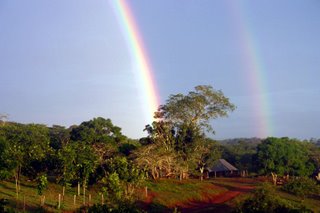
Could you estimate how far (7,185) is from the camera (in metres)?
34.2

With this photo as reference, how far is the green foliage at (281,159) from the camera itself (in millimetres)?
55812

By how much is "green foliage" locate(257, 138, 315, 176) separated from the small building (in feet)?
30.5

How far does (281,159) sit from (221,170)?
1229cm

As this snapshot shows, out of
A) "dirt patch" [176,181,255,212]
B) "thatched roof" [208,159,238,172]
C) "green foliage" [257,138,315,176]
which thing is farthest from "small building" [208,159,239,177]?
"dirt patch" [176,181,255,212]

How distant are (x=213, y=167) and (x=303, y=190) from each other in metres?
33.1

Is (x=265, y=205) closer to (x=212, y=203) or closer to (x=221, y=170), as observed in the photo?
(x=212, y=203)

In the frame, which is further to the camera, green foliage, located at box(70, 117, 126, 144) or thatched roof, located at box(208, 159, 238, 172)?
thatched roof, located at box(208, 159, 238, 172)

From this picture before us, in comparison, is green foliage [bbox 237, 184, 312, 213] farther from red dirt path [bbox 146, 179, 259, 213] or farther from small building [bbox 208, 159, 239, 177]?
small building [bbox 208, 159, 239, 177]

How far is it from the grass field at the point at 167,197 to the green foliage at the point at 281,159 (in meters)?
9.07

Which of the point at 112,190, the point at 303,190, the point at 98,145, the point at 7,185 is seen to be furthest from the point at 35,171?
the point at 303,190

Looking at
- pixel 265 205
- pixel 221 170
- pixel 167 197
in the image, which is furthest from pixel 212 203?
pixel 221 170

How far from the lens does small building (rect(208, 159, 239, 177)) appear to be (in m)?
65.9

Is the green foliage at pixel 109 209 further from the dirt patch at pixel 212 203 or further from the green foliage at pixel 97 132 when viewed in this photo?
the green foliage at pixel 97 132

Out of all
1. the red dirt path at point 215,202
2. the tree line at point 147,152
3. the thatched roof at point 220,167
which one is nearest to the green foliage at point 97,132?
the tree line at point 147,152
